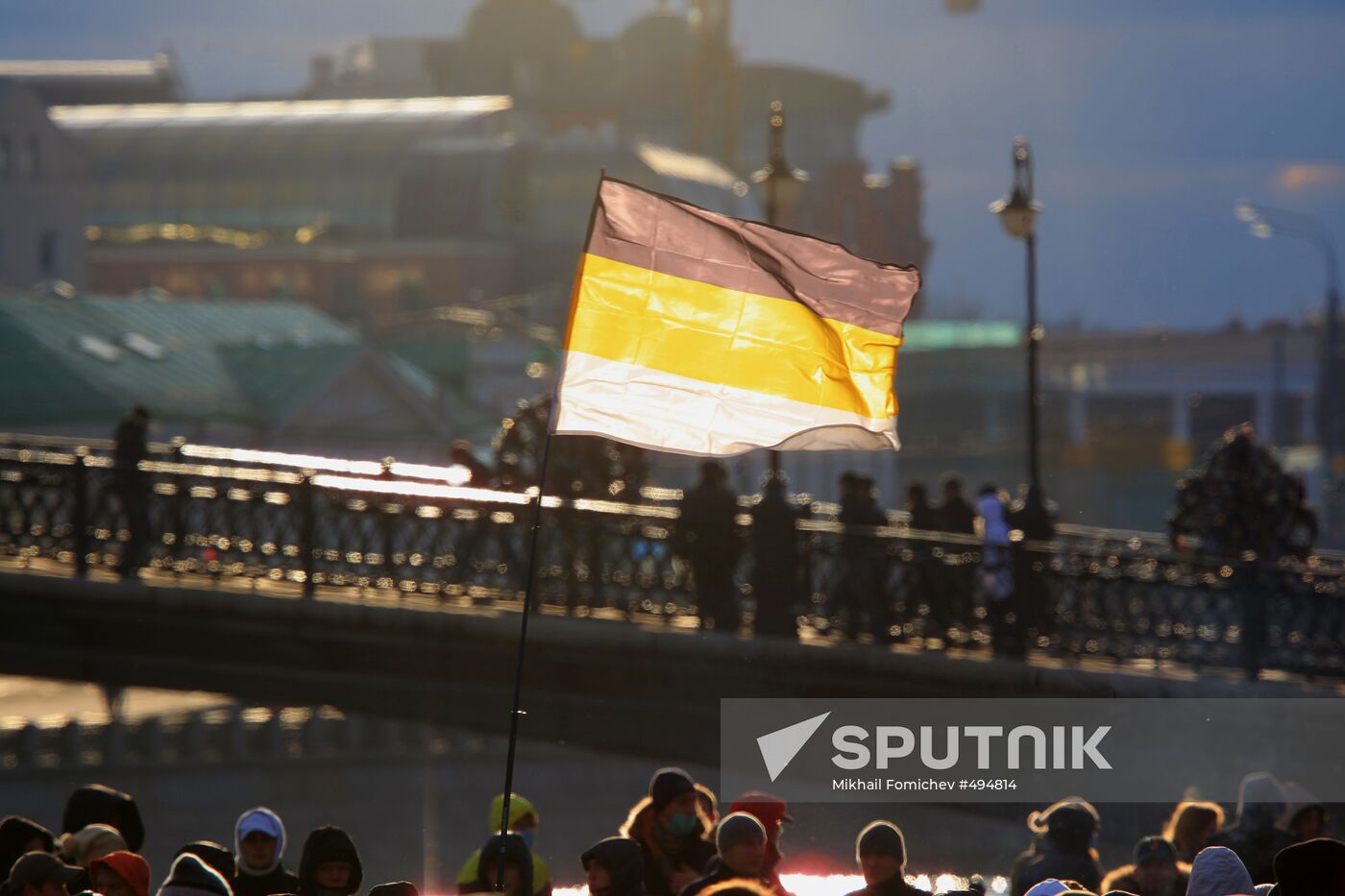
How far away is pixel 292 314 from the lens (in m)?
52.5


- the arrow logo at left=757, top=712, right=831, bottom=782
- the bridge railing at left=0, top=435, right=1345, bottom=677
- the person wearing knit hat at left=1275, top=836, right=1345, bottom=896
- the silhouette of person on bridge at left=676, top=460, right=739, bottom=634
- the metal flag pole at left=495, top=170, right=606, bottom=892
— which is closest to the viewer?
the person wearing knit hat at left=1275, top=836, right=1345, bottom=896

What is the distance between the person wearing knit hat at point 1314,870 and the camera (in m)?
4.46

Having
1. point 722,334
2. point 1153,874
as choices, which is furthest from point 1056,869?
point 722,334

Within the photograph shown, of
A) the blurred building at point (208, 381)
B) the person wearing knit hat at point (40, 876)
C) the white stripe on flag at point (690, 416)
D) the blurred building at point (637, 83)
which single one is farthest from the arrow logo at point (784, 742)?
the blurred building at point (637, 83)

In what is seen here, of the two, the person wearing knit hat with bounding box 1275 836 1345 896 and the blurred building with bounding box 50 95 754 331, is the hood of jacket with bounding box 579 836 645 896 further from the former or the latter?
the blurred building with bounding box 50 95 754 331

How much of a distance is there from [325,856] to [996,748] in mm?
6578

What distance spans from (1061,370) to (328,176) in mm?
28660

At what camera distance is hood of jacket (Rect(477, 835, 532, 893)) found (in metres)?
7.37

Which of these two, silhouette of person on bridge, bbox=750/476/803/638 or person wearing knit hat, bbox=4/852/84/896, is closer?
person wearing knit hat, bbox=4/852/84/896

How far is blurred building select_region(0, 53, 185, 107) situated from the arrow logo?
74214 millimetres

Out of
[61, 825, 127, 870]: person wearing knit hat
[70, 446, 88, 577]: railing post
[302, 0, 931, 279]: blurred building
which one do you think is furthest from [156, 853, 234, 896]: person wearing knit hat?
[302, 0, 931, 279]: blurred building

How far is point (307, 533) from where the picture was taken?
14.5 m

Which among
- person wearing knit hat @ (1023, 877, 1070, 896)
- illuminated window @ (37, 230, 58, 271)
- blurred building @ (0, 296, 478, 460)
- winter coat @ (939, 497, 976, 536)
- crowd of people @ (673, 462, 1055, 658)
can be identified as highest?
illuminated window @ (37, 230, 58, 271)

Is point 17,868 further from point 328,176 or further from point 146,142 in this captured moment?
point 146,142
